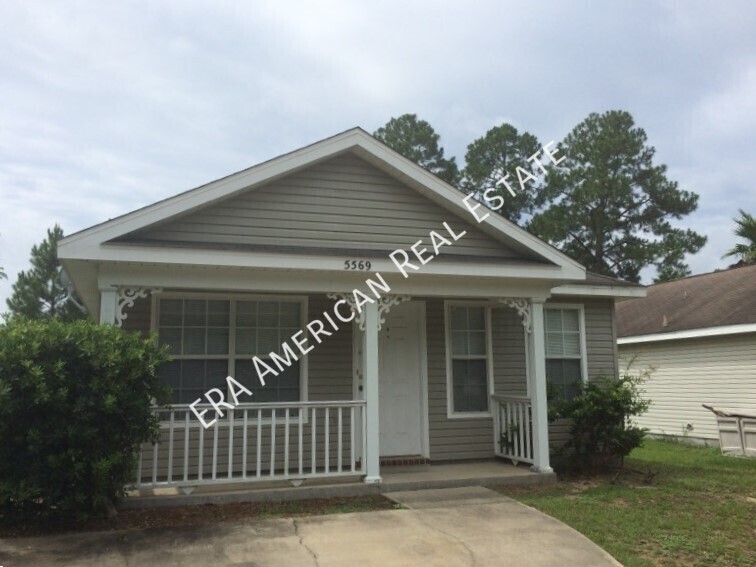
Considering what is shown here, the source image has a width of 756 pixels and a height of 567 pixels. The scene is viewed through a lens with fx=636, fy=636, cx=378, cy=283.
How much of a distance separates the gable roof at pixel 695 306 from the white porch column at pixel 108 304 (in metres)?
11.6

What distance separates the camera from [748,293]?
45.9ft

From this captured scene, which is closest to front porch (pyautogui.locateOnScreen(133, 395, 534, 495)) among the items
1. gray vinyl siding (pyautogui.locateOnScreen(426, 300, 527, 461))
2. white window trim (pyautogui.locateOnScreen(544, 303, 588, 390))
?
Result: gray vinyl siding (pyautogui.locateOnScreen(426, 300, 527, 461))

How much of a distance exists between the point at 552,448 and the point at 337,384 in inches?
141

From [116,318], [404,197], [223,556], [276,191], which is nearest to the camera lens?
[223,556]

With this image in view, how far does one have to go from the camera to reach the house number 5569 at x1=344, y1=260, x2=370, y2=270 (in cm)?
748

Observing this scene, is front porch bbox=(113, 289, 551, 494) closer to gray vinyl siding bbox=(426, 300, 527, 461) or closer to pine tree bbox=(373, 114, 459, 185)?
gray vinyl siding bbox=(426, 300, 527, 461)

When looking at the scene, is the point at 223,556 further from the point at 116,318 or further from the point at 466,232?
the point at 466,232

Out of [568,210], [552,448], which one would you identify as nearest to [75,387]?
[552,448]

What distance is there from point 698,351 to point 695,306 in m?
1.55

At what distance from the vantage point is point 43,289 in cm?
2277

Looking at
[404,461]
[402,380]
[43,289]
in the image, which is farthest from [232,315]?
[43,289]

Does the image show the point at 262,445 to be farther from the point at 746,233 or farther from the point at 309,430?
the point at 746,233

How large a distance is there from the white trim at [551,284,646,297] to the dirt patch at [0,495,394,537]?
465 centimetres

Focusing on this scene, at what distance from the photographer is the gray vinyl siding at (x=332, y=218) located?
7.82m
